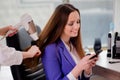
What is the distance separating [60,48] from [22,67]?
284 millimetres

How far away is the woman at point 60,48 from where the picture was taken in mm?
1328

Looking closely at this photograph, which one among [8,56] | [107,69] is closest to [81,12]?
[107,69]

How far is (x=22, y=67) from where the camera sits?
1312mm

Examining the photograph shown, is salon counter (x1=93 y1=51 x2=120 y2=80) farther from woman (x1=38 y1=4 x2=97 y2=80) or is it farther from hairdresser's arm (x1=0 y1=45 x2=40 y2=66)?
hairdresser's arm (x1=0 y1=45 x2=40 y2=66)

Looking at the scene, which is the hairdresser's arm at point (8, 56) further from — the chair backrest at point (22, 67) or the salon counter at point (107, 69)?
the salon counter at point (107, 69)

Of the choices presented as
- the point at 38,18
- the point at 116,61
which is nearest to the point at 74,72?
the point at 116,61

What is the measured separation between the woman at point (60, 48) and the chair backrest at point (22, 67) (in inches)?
4.2

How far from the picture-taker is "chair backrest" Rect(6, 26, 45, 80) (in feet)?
4.24

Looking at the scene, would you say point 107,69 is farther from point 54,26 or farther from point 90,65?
point 54,26

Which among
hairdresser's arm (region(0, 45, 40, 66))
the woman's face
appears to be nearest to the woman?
the woman's face

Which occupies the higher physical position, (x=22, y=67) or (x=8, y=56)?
(x=8, y=56)

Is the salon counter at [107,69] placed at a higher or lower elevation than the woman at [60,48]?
lower

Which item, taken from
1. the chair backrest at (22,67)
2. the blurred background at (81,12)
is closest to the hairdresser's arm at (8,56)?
the chair backrest at (22,67)

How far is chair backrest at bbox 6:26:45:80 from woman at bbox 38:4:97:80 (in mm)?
108
